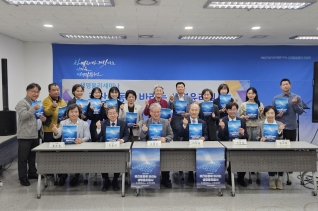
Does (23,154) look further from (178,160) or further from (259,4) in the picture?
(259,4)

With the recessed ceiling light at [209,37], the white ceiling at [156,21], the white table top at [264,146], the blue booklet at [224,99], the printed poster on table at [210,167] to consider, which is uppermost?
the recessed ceiling light at [209,37]

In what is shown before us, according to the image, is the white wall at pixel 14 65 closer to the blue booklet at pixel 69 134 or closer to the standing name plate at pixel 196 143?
the blue booklet at pixel 69 134

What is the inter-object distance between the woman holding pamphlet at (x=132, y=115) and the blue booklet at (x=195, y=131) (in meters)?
0.94

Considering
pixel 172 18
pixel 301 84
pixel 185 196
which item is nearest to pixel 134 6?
pixel 172 18

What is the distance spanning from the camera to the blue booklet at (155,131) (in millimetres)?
3895

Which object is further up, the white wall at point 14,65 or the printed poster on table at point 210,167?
the white wall at point 14,65

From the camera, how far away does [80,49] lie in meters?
7.41

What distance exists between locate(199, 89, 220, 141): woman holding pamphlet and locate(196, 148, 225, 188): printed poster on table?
885 millimetres

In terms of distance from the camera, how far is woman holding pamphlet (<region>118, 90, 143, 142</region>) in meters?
4.42

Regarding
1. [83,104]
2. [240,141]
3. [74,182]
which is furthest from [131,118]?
[240,141]

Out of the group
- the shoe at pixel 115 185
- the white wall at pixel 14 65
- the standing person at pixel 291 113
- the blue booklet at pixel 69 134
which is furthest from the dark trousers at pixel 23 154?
the standing person at pixel 291 113

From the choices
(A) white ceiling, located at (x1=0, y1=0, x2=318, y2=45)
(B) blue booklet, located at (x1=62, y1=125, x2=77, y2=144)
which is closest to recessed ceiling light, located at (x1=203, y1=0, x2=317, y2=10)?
(A) white ceiling, located at (x1=0, y1=0, x2=318, y2=45)

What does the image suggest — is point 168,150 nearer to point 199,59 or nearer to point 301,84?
point 199,59

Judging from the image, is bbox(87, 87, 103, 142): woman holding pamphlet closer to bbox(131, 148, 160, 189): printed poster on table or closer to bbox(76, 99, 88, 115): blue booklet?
bbox(76, 99, 88, 115): blue booklet
